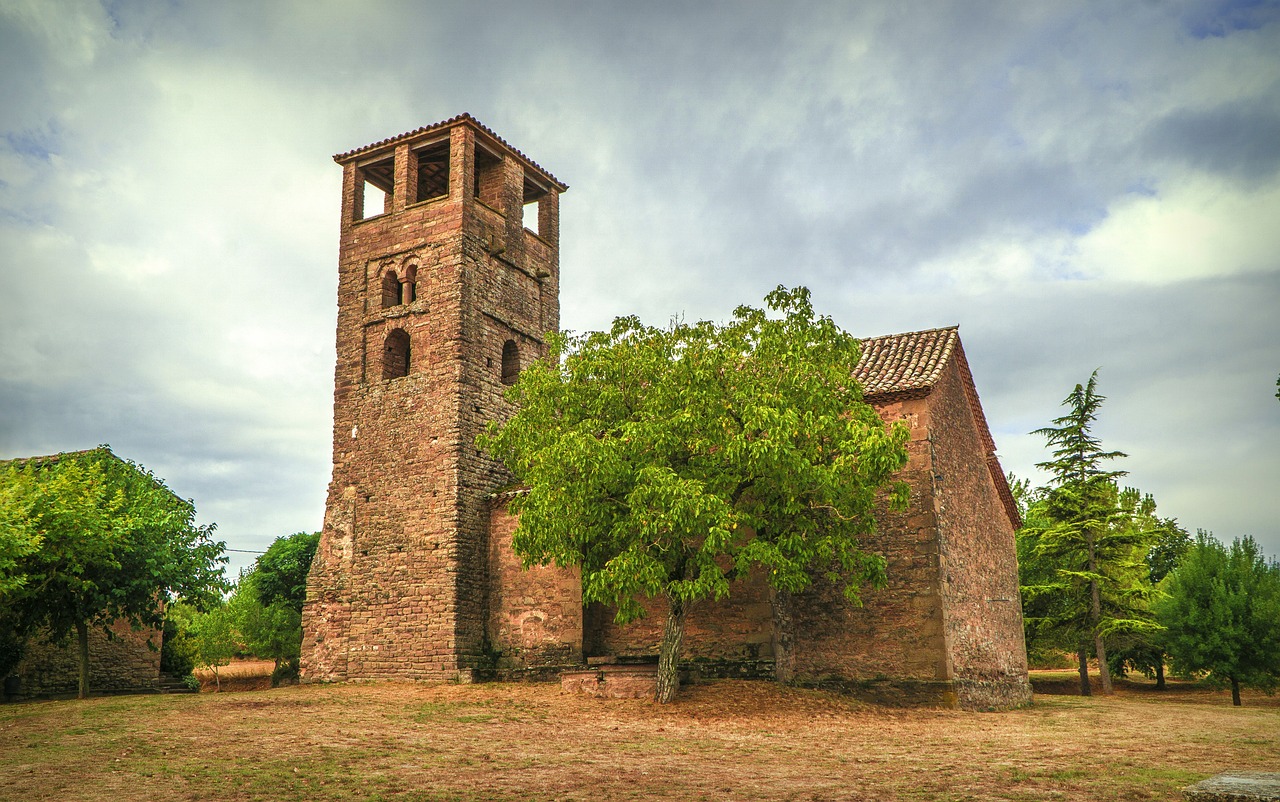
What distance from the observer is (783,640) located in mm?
19438

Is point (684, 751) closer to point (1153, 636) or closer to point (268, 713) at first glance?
point (268, 713)

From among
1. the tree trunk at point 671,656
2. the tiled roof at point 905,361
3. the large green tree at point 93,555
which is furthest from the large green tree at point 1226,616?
the large green tree at point 93,555

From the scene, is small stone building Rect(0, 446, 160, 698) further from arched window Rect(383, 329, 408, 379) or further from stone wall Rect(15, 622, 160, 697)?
arched window Rect(383, 329, 408, 379)

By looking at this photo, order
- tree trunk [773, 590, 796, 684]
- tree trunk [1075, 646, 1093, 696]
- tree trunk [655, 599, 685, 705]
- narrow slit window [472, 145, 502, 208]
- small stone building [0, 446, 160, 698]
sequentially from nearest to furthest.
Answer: tree trunk [655, 599, 685, 705], tree trunk [773, 590, 796, 684], small stone building [0, 446, 160, 698], narrow slit window [472, 145, 502, 208], tree trunk [1075, 646, 1093, 696]

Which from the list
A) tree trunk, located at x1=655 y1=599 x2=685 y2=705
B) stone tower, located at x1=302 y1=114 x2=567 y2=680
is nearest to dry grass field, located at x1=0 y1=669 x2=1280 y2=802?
tree trunk, located at x1=655 y1=599 x2=685 y2=705

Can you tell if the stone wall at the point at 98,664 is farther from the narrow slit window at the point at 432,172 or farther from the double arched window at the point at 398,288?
the narrow slit window at the point at 432,172

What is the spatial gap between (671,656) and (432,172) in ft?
58.6

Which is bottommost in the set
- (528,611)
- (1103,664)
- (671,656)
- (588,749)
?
(1103,664)

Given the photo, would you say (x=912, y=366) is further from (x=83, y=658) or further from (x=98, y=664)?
(x=98, y=664)

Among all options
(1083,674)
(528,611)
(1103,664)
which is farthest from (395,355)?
(1083,674)

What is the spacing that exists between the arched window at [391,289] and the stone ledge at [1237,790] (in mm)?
22683

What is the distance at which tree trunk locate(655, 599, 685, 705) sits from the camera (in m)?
16.9

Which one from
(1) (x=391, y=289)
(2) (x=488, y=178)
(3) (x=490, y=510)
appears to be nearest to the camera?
(3) (x=490, y=510)

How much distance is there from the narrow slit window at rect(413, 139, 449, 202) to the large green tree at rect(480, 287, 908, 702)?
37.5ft
